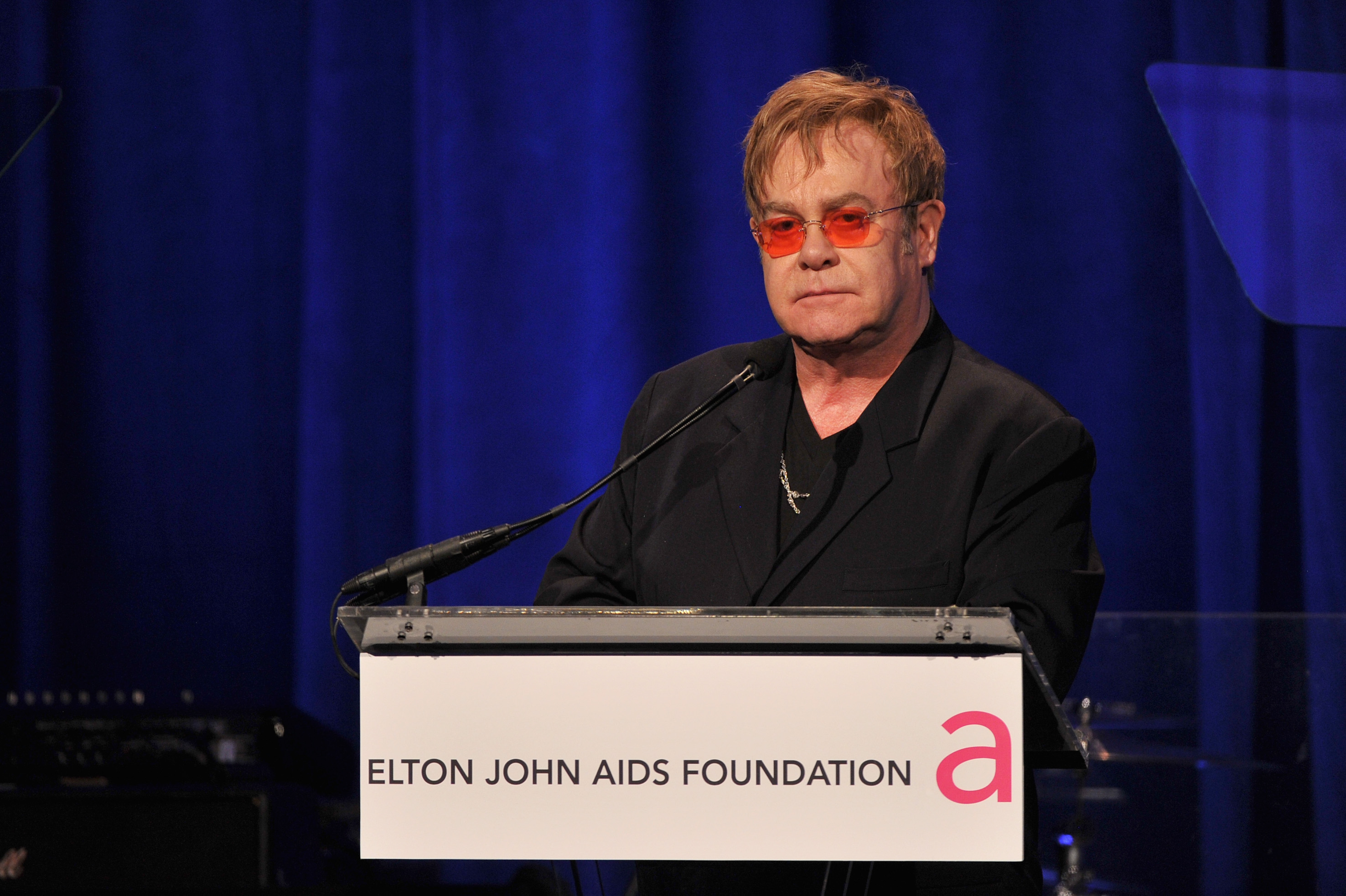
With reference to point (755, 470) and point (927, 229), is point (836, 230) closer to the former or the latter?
point (927, 229)

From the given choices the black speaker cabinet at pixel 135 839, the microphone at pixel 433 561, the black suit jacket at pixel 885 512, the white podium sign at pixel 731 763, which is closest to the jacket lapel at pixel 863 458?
the black suit jacket at pixel 885 512

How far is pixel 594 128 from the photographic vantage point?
2.86 meters

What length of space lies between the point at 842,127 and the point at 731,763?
80cm

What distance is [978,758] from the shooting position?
1.00 m

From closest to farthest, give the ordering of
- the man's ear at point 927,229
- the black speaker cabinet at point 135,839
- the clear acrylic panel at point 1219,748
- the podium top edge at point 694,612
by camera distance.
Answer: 1. the podium top edge at point 694,612
2. the man's ear at point 927,229
3. the black speaker cabinet at point 135,839
4. the clear acrylic panel at point 1219,748

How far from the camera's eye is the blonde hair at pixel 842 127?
152 cm

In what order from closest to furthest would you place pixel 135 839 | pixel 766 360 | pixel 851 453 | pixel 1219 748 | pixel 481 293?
pixel 766 360, pixel 851 453, pixel 135 839, pixel 1219 748, pixel 481 293

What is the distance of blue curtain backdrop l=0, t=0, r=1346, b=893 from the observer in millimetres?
2840

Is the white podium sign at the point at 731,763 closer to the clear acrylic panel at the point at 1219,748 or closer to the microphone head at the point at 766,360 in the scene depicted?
the microphone head at the point at 766,360

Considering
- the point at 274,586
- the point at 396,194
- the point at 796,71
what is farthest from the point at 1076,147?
the point at 274,586

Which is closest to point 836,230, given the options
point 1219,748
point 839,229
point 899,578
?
point 839,229

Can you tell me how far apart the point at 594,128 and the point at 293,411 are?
91 centimetres

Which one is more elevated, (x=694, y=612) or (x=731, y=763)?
(x=694, y=612)

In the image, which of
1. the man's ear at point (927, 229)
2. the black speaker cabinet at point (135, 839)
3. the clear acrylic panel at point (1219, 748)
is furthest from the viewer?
the clear acrylic panel at point (1219, 748)
